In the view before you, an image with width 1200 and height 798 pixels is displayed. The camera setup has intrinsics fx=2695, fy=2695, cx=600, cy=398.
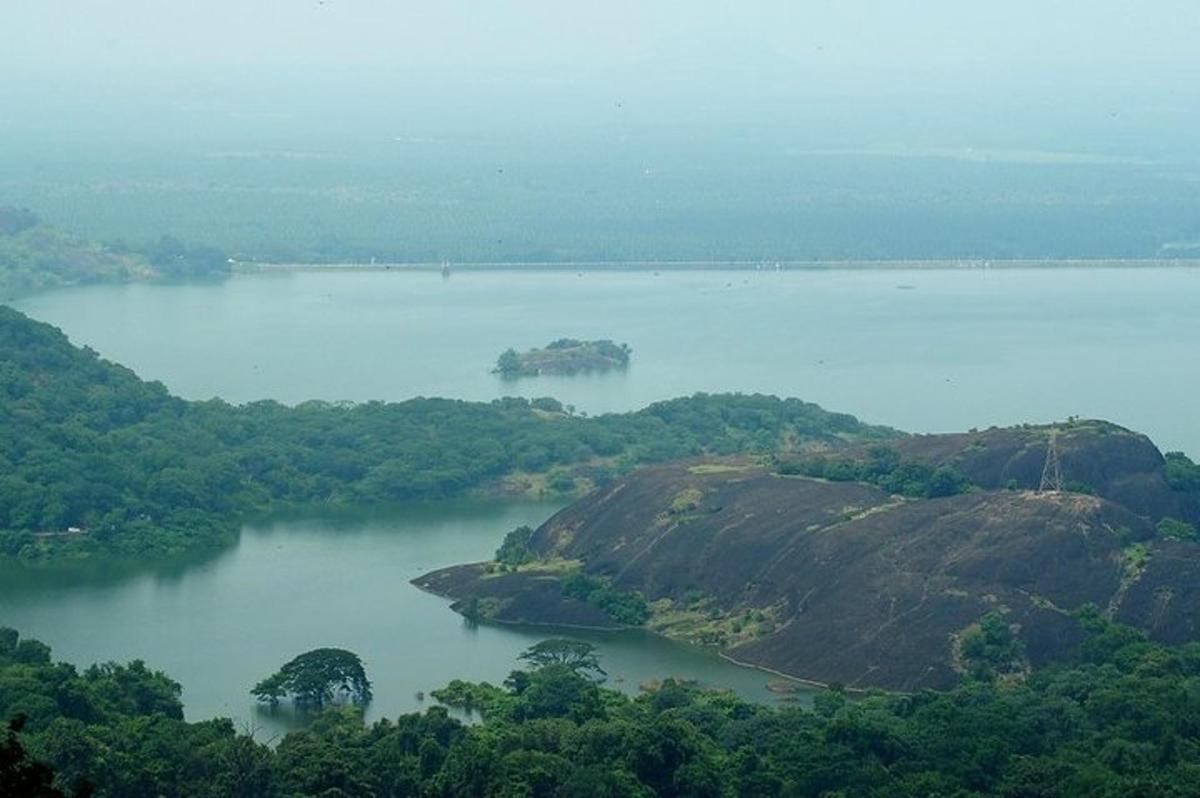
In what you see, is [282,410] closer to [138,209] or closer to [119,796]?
[119,796]

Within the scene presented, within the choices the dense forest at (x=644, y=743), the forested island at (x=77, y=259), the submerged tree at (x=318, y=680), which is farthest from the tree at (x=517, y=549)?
the forested island at (x=77, y=259)

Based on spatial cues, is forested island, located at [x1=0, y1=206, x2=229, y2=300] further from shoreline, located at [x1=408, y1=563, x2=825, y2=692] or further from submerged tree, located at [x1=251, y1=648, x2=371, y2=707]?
submerged tree, located at [x1=251, y1=648, x2=371, y2=707]

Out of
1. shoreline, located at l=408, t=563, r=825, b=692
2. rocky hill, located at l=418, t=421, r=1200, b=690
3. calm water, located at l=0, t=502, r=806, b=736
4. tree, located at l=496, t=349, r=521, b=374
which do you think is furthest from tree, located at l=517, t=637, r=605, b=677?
tree, located at l=496, t=349, r=521, b=374

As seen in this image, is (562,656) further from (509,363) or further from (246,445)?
(509,363)

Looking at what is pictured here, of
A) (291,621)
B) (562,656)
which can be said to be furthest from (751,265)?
(562,656)

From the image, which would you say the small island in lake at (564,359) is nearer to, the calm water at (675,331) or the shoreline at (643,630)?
the calm water at (675,331)

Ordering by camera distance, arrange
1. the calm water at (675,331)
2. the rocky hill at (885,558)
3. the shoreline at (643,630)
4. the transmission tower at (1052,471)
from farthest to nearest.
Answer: the calm water at (675,331)
the transmission tower at (1052,471)
the rocky hill at (885,558)
the shoreline at (643,630)

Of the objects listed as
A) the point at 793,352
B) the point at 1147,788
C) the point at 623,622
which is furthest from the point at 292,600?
the point at 793,352
